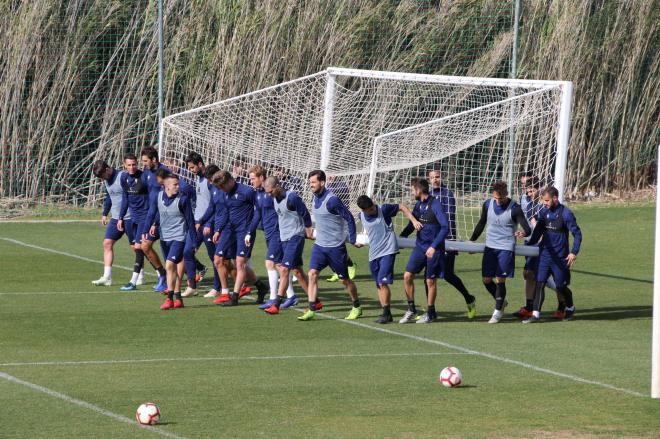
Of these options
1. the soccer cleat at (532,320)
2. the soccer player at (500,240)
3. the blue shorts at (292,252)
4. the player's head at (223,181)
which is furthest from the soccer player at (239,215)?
the soccer cleat at (532,320)

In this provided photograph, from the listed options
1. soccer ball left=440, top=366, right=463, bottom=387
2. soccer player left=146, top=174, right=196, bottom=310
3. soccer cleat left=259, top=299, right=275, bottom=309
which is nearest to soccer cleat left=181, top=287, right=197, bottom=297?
soccer player left=146, top=174, right=196, bottom=310

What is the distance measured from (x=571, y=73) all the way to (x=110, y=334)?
64.6 feet

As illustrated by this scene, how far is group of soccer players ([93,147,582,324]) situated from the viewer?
51.2 feet

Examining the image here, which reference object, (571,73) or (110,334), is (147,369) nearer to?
(110,334)

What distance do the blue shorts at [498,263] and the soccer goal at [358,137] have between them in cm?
395

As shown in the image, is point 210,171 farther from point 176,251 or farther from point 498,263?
point 498,263

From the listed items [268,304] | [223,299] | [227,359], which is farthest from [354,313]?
[227,359]

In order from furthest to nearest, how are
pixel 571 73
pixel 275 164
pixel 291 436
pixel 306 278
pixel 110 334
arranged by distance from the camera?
1. pixel 571 73
2. pixel 275 164
3. pixel 306 278
4. pixel 110 334
5. pixel 291 436

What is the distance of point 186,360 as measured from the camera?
41.8 feet

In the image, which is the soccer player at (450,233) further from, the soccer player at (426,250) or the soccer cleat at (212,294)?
the soccer cleat at (212,294)

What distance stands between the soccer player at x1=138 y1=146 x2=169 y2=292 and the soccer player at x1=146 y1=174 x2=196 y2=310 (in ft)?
1.61

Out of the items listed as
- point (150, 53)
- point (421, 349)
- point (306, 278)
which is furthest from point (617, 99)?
point (421, 349)

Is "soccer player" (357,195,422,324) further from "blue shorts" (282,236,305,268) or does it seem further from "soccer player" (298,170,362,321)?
"blue shorts" (282,236,305,268)

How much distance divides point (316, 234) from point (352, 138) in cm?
749
